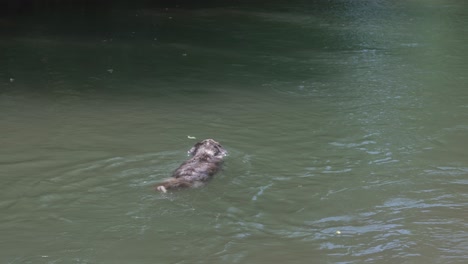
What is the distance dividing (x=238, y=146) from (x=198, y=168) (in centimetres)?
175

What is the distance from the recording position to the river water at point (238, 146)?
6926mm

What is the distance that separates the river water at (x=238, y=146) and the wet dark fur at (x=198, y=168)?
0.13 meters

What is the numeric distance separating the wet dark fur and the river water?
0.13m

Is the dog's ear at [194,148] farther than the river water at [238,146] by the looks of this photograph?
Yes

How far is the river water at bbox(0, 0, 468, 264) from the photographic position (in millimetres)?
6926

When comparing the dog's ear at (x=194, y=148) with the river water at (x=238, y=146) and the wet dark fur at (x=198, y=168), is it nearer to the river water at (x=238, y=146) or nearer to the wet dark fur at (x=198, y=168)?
the wet dark fur at (x=198, y=168)

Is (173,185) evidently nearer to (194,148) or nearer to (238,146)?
(194,148)

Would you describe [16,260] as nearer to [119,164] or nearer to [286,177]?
[119,164]

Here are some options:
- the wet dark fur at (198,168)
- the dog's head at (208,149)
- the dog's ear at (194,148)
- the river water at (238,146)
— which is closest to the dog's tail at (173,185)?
the wet dark fur at (198,168)

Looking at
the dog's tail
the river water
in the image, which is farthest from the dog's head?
the dog's tail

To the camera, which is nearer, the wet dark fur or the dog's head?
the wet dark fur

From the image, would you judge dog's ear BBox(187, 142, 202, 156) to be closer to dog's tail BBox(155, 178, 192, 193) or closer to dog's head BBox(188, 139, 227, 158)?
dog's head BBox(188, 139, 227, 158)

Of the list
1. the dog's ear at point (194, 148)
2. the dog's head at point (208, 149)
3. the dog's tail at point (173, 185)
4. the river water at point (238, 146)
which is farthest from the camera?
the dog's ear at point (194, 148)

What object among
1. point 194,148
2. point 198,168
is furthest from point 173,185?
point 194,148
